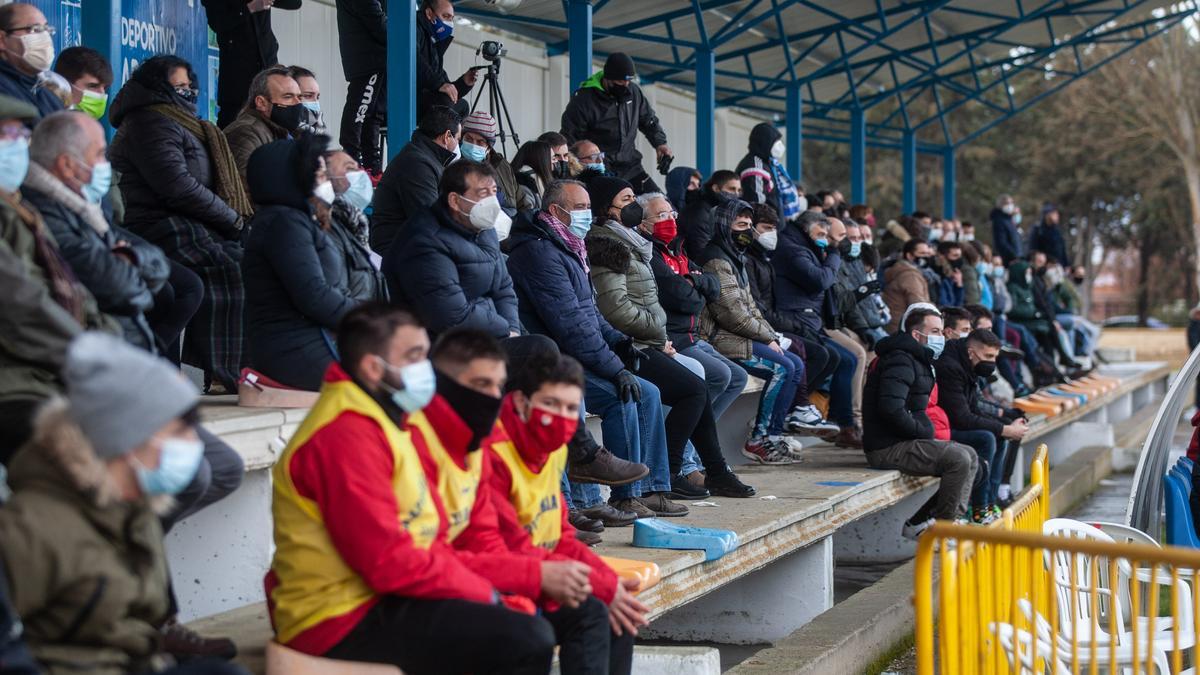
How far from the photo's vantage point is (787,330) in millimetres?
11117

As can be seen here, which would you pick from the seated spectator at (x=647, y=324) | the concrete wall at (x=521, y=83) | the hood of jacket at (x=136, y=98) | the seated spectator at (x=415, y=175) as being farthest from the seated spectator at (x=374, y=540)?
the concrete wall at (x=521, y=83)

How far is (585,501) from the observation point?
24.5 feet

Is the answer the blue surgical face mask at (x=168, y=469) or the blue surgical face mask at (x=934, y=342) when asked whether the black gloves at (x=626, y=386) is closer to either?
the blue surgical face mask at (x=934, y=342)

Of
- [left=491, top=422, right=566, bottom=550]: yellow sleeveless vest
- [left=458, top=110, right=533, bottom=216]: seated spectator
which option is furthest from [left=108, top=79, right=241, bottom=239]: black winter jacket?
[left=491, top=422, right=566, bottom=550]: yellow sleeveless vest

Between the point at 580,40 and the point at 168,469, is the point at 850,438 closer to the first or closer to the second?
the point at 580,40

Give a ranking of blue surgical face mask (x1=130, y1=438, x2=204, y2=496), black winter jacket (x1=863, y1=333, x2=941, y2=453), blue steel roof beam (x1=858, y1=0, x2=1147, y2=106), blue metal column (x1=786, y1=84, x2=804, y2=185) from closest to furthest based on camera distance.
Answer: blue surgical face mask (x1=130, y1=438, x2=204, y2=496) → black winter jacket (x1=863, y1=333, x2=941, y2=453) → blue metal column (x1=786, y1=84, x2=804, y2=185) → blue steel roof beam (x1=858, y1=0, x2=1147, y2=106)

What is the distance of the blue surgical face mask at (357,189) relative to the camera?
6152mm

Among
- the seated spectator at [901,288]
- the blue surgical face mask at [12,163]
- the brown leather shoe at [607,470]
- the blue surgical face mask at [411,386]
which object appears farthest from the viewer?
the seated spectator at [901,288]

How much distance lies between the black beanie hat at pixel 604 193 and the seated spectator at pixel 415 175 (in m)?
1.21

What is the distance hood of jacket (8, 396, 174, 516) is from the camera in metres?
3.30

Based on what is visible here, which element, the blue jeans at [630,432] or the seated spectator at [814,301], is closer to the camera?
the blue jeans at [630,432]

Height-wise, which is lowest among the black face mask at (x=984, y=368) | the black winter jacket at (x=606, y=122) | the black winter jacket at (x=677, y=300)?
the black face mask at (x=984, y=368)

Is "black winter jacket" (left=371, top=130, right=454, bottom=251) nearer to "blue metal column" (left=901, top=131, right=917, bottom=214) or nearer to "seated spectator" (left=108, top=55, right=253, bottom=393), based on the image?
"seated spectator" (left=108, top=55, right=253, bottom=393)

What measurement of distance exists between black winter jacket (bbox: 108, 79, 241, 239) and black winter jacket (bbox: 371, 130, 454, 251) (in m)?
1.01
